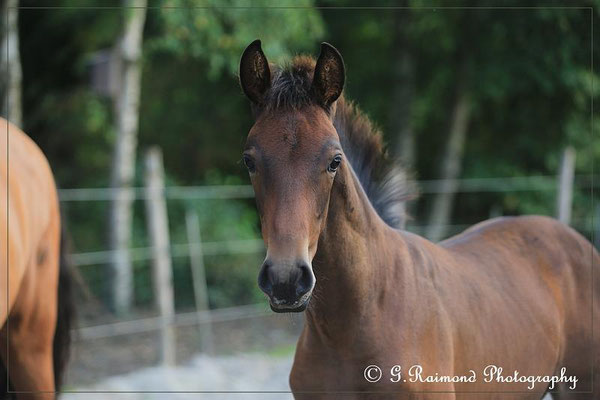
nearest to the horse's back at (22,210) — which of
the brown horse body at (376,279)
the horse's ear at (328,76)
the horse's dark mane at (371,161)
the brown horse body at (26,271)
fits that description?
the brown horse body at (26,271)

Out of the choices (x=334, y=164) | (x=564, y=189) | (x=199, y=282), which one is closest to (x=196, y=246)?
(x=199, y=282)

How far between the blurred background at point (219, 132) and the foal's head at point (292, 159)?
3.18 m

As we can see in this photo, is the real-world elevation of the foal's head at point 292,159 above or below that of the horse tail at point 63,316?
above

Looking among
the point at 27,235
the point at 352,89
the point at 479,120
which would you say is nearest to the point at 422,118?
the point at 479,120

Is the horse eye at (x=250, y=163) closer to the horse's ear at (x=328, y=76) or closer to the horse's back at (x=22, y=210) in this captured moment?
the horse's ear at (x=328, y=76)

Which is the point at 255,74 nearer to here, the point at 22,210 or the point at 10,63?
the point at 22,210

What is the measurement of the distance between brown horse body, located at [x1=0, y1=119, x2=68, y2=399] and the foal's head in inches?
58.7

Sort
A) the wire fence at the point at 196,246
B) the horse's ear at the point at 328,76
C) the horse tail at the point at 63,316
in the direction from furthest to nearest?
the wire fence at the point at 196,246, the horse tail at the point at 63,316, the horse's ear at the point at 328,76

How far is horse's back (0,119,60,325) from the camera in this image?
10.6ft

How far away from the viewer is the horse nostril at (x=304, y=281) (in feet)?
6.82

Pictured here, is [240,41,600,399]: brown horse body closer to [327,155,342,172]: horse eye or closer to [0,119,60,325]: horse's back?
[327,155,342,172]: horse eye

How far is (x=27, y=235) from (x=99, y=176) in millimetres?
6350

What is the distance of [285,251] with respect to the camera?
211 centimetres

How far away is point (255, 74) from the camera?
2426mm
